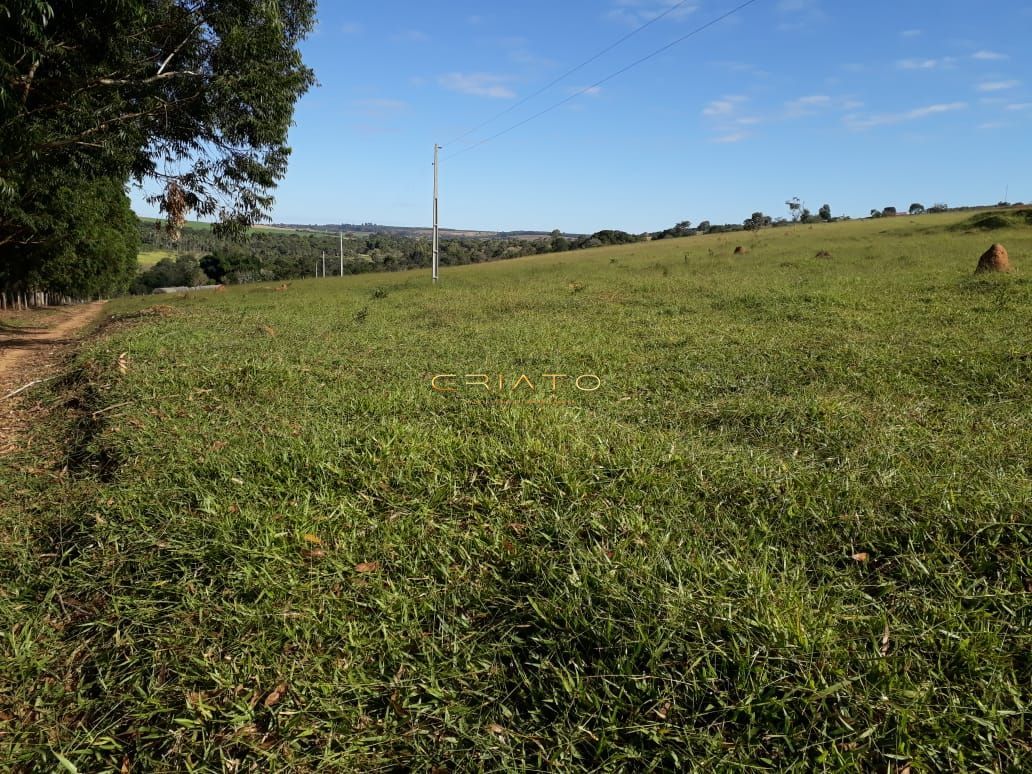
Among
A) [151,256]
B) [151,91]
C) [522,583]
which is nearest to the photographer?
[522,583]

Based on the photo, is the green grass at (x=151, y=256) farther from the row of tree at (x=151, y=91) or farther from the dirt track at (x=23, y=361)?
the row of tree at (x=151, y=91)

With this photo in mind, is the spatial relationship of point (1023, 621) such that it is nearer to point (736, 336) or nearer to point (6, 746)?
point (6, 746)

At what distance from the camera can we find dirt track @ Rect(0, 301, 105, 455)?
6892mm

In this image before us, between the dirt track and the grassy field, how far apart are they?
50.2 inches

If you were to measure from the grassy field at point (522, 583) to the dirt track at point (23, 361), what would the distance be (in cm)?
128

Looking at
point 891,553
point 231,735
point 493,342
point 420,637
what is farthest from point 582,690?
point 493,342

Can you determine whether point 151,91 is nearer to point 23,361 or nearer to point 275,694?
point 23,361

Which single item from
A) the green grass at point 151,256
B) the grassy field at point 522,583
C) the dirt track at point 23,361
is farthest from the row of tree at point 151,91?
the green grass at point 151,256

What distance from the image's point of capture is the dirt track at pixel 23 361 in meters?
6.89

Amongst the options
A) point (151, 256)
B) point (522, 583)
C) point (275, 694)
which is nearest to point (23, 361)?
point (275, 694)

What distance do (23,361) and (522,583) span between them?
1488cm

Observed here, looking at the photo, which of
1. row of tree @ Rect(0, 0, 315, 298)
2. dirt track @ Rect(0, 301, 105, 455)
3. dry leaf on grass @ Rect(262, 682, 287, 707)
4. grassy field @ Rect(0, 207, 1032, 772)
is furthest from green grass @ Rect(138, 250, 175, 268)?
dry leaf on grass @ Rect(262, 682, 287, 707)

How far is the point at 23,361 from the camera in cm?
1325

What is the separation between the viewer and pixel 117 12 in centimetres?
766
